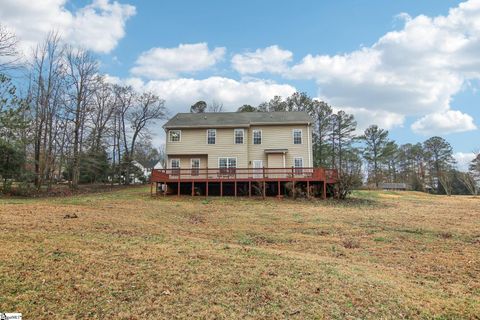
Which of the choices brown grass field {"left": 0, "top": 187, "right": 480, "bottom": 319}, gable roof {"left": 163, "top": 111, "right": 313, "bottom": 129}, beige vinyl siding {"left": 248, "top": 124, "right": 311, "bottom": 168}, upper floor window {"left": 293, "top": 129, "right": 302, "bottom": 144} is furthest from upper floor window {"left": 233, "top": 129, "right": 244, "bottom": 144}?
brown grass field {"left": 0, "top": 187, "right": 480, "bottom": 319}

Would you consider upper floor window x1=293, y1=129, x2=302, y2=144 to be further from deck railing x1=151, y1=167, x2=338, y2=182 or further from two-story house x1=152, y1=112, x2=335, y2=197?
deck railing x1=151, y1=167, x2=338, y2=182

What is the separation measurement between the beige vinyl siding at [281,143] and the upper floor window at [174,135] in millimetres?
5609

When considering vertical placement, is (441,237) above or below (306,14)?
below

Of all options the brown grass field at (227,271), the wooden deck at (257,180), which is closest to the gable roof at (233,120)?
the wooden deck at (257,180)

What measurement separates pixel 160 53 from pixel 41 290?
22.6 metres

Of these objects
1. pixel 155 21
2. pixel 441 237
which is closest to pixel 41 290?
pixel 441 237

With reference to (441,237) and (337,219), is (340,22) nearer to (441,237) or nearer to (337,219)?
(337,219)

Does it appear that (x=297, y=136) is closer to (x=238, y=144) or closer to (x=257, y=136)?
(x=257, y=136)

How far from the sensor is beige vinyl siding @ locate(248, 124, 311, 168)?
2533cm

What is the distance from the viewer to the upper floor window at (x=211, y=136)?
25.8 m

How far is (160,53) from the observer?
80.7ft

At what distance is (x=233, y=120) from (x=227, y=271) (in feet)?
70.5

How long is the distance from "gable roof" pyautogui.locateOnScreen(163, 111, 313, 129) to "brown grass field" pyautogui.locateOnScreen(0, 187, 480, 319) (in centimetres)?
1544

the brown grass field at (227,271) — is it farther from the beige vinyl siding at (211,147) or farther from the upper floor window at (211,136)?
the upper floor window at (211,136)
